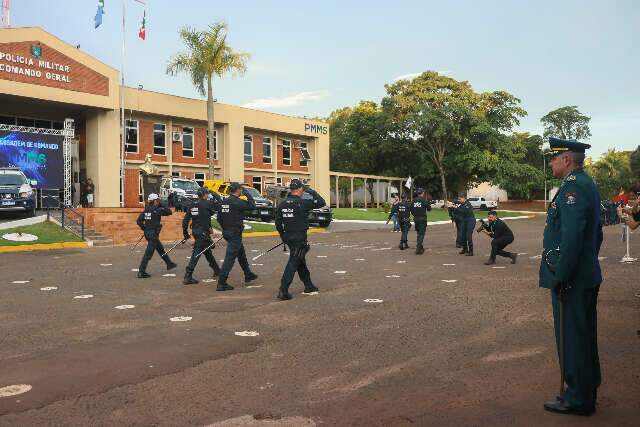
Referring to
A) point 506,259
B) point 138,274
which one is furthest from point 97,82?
point 506,259

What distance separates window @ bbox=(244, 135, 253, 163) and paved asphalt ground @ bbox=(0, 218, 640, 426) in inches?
1245

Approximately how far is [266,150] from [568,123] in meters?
58.4

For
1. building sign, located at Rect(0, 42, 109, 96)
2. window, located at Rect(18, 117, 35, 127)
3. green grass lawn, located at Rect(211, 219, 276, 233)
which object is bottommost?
green grass lawn, located at Rect(211, 219, 276, 233)

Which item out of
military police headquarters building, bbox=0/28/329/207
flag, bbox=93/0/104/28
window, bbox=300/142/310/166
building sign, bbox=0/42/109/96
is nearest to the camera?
building sign, bbox=0/42/109/96

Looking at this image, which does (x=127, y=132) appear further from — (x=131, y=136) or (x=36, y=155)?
(x=36, y=155)

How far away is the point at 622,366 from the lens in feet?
16.9

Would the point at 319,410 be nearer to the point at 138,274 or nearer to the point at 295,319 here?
the point at 295,319

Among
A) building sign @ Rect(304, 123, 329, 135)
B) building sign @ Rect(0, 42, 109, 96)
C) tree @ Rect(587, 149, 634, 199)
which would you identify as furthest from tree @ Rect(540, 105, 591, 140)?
building sign @ Rect(0, 42, 109, 96)

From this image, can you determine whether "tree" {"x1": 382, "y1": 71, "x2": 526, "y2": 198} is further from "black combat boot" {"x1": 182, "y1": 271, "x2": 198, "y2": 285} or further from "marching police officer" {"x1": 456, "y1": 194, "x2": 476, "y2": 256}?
"black combat boot" {"x1": 182, "y1": 271, "x2": 198, "y2": 285}

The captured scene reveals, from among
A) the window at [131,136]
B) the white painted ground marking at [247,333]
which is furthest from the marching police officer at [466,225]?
the window at [131,136]

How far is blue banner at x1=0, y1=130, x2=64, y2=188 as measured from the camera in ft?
87.8

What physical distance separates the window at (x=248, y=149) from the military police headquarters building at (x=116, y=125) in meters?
0.05

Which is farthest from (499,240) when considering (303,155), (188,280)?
(303,155)

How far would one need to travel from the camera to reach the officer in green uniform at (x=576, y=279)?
13.0ft
